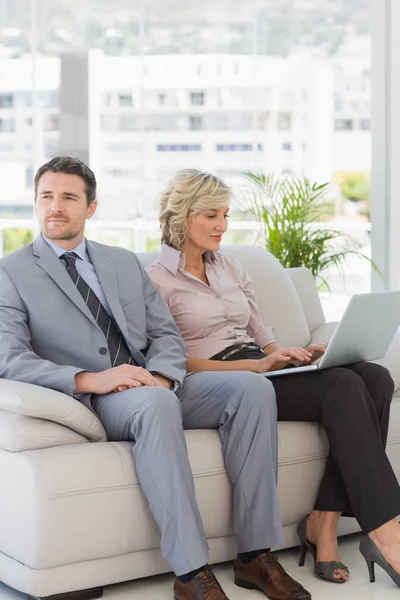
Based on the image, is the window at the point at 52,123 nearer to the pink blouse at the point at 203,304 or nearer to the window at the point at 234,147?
the window at the point at 234,147

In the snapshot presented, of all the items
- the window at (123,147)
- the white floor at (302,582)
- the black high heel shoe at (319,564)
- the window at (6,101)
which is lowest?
the white floor at (302,582)

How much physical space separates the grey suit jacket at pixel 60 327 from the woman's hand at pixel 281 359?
0.24 metres

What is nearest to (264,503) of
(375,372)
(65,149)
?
(375,372)

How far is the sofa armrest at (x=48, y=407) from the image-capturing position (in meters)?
2.41

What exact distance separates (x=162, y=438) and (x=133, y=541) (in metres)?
0.29

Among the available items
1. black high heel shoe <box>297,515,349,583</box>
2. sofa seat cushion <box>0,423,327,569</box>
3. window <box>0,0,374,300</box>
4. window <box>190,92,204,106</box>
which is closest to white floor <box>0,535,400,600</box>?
black high heel shoe <box>297,515,349,583</box>

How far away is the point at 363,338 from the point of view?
9.11 feet

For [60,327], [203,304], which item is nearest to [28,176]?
[203,304]

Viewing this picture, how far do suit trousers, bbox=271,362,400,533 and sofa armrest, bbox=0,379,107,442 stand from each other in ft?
2.07

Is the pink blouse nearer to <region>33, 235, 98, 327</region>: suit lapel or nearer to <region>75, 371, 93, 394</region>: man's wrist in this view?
<region>33, 235, 98, 327</region>: suit lapel

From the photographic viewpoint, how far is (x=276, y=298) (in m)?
3.53

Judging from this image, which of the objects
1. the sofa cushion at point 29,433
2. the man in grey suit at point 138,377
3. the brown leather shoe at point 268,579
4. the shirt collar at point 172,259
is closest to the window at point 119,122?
the shirt collar at point 172,259

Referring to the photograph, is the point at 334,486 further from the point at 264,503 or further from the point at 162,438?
the point at 162,438

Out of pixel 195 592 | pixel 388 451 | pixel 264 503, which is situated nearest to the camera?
pixel 195 592
